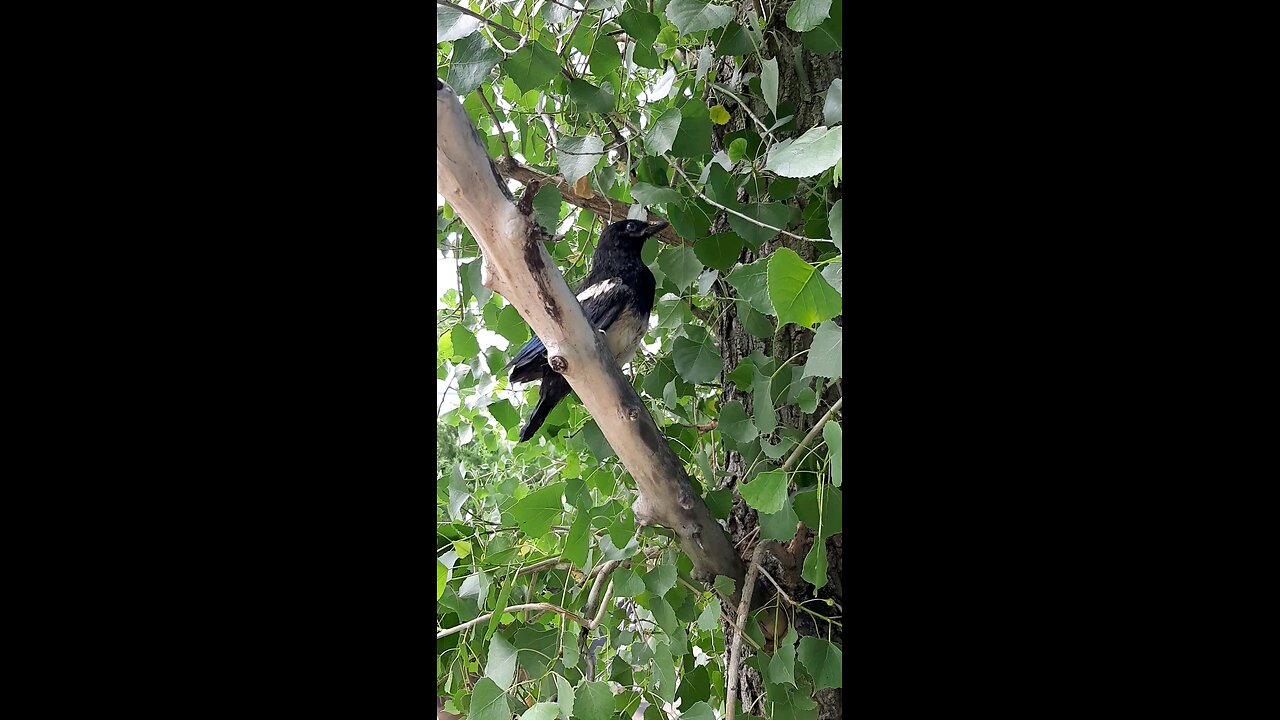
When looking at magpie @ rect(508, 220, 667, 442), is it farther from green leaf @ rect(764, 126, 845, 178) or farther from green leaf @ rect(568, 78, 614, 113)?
green leaf @ rect(764, 126, 845, 178)

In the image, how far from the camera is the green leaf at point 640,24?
0.65m

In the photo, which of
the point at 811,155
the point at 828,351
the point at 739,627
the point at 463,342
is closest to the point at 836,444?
the point at 828,351

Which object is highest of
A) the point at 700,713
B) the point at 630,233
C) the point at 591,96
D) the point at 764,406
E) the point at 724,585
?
the point at 630,233

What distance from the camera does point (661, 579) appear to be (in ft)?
2.35

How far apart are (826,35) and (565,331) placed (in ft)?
0.98

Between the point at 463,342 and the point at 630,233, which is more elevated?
the point at 630,233

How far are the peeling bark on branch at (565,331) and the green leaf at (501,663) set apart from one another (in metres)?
0.16

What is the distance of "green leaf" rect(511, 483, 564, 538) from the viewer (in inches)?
28.9

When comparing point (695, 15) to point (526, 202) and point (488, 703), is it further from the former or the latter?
point (488, 703)

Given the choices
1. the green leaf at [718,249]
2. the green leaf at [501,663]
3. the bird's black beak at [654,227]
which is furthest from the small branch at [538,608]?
the bird's black beak at [654,227]
